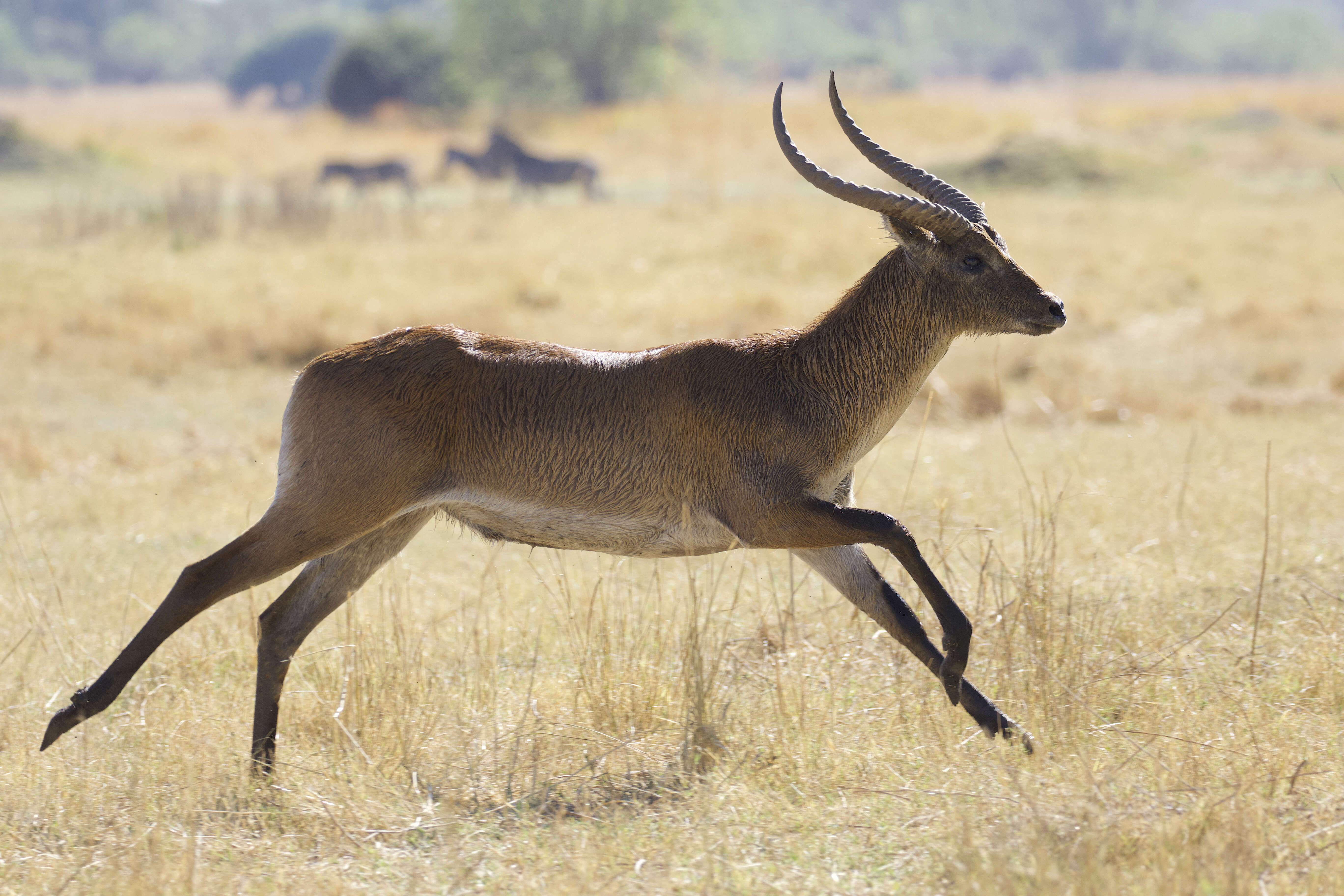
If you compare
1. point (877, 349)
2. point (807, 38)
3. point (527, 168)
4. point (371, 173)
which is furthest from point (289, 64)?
point (877, 349)

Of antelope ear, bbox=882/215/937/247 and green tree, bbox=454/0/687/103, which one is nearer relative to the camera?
antelope ear, bbox=882/215/937/247

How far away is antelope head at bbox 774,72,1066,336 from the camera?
445cm

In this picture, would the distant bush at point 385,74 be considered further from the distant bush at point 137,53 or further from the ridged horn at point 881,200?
the distant bush at point 137,53

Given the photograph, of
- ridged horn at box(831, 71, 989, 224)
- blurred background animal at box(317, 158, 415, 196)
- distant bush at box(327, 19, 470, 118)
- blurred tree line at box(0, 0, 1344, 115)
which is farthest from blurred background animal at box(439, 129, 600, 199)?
blurred tree line at box(0, 0, 1344, 115)

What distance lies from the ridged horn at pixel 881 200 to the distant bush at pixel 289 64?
12589 centimetres

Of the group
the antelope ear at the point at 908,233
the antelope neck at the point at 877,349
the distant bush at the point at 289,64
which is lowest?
the antelope neck at the point at 877,349

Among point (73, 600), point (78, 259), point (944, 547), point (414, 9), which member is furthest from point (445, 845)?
point (414, 9)

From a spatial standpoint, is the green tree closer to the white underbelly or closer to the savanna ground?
the savanna ground

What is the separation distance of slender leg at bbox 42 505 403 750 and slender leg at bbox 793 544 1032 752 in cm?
149

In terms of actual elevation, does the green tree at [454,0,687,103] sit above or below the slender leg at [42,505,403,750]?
above

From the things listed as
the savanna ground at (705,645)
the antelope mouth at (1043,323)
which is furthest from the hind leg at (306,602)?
the antelope mouth at (1043,323)

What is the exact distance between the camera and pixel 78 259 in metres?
15.9

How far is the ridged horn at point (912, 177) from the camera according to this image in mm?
4473

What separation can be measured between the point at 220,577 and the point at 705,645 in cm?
175
